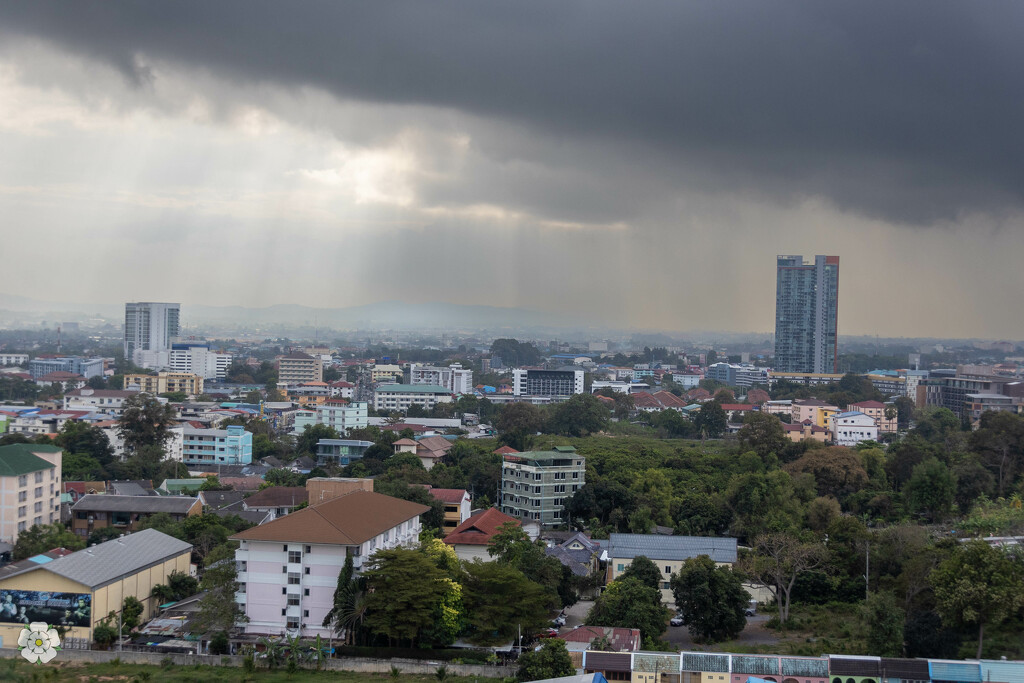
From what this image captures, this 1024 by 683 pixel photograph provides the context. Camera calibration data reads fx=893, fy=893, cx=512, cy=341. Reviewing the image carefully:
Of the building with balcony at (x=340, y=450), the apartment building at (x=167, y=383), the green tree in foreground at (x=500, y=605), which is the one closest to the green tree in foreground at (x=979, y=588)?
the green tree in foreground at (x=500, y=605)

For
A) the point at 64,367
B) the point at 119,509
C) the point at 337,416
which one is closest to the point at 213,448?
the point at 337,416

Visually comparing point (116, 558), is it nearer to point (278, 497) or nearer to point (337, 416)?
point (278, 497)

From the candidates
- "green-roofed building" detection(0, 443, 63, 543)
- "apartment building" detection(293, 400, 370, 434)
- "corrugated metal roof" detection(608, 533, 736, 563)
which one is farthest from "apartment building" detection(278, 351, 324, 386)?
"corrugated metal roof" detection(608, 533, 736, 563)

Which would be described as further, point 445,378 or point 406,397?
point 445,378

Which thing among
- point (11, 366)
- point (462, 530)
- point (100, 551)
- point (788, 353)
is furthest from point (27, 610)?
point (788, 353)

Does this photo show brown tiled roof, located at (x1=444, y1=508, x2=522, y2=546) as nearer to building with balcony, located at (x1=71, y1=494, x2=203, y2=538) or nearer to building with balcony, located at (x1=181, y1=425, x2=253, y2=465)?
building with balcony, located at (x1=71, y1=494, x2=203, y2=538)
